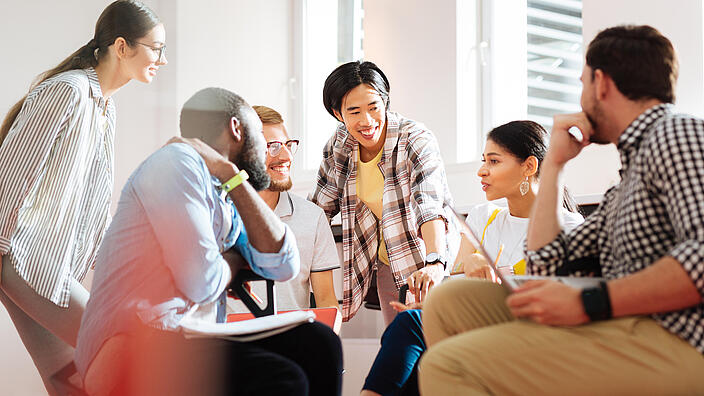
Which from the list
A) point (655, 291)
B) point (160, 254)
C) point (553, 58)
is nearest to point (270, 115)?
point (160, 254)

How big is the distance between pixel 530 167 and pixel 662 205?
1.08 metres

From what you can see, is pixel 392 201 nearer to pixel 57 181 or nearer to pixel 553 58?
pixel 57 181

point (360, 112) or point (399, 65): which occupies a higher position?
point (399, 65)

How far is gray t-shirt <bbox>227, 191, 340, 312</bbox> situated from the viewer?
204 centimetres

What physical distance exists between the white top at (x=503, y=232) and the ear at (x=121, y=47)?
100 cm

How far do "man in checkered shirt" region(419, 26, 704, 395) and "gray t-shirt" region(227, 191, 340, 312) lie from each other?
0.92 m

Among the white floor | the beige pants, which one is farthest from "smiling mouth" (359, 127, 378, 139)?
the beige pants

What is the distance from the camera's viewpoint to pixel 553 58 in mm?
3189

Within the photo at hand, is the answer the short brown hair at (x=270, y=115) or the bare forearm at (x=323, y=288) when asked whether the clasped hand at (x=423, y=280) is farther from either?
the short brown hair at (x=270, y=115)

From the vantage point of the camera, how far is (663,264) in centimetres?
95

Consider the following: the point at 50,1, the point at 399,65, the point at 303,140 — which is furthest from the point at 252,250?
the point at 399,65

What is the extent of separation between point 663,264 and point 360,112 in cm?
142

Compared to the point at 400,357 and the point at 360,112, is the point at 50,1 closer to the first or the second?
the point at 360,112

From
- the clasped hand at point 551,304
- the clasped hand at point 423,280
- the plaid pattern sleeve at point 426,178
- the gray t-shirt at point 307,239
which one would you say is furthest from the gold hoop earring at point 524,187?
the clasped hand at point 551,304
